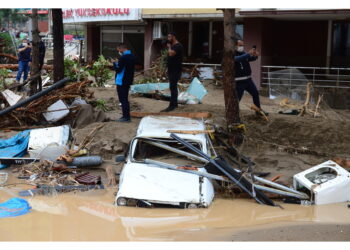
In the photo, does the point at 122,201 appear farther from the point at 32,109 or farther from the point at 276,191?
the point at 32,109

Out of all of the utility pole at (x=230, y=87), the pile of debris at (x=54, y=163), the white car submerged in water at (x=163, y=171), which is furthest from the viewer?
the utility pole at (x=230, y=87)

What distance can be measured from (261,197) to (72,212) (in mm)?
2863

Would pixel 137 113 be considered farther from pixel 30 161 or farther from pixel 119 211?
pixel 119 211

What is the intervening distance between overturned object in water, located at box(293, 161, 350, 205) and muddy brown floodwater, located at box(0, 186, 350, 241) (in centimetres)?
13

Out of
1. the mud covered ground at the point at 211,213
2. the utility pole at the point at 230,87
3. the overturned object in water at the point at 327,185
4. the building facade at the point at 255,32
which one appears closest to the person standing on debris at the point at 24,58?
the building facade at the point at 255,32

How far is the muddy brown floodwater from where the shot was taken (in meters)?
6.25

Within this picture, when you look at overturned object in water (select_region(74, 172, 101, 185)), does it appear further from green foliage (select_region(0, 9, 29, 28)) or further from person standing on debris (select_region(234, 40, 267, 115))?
green foliage (select_region(0, 9, 29, 28))

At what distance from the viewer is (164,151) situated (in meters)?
8.30

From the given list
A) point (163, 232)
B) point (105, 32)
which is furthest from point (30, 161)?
point (105, 32)

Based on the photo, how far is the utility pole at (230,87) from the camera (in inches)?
401

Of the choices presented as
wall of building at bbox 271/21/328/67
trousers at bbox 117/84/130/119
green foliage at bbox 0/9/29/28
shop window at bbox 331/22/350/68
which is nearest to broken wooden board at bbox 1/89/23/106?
trousers at bbox 117/84/130/119

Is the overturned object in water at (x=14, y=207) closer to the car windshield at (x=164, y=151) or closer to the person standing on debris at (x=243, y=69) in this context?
the car windshield at (x=164, y=151)

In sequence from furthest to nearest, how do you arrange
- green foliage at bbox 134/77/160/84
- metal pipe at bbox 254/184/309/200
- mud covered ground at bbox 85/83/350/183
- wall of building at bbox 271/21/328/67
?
wall of building at bbox 271/21/328/67 → green foliage at bbox 134/77/160/84 → mud covered ground at bbox 85/83/350/183 → metal pipe at bbox 254/184/309/200

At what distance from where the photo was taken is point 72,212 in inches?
287
